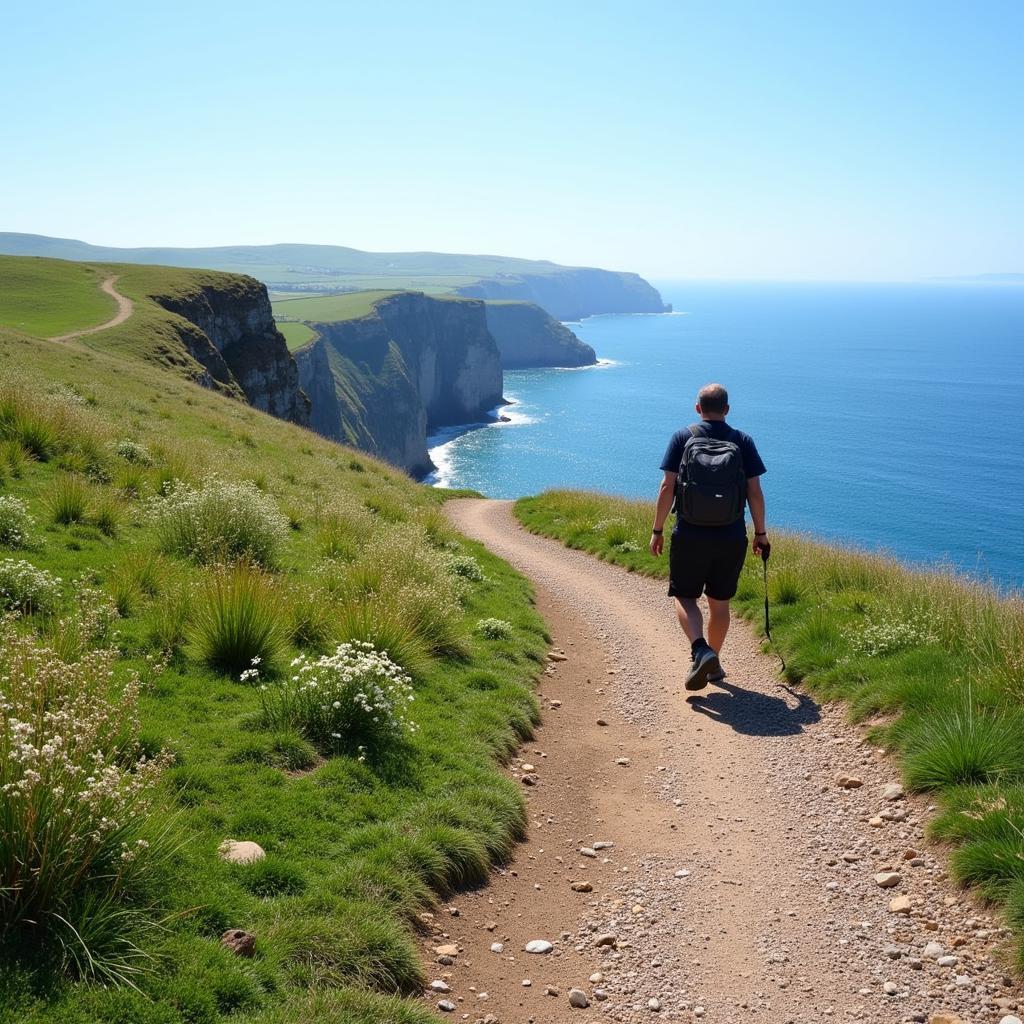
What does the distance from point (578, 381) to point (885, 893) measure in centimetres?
19141

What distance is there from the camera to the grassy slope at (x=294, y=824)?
4.12 metres

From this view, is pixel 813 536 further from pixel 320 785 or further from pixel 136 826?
pixel 136 826

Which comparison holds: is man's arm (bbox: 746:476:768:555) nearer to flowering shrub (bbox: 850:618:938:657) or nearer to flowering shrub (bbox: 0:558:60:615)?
flowering shrub (bbox: 850:618:938:657)

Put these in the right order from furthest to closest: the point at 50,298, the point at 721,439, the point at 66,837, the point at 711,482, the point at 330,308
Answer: the point at 330,308 → the point at 50,298 → the point at 721,439 → the point at 711,482 → the point at 66,837

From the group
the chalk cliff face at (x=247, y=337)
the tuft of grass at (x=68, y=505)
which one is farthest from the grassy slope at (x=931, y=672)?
the chalk cliff face at (x=247, y=337)

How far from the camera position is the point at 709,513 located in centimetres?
923

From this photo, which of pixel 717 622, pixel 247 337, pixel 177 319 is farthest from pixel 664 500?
pixel 247 337

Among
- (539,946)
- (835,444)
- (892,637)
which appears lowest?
(835,444)

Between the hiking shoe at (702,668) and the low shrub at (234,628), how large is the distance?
4579 millimetres

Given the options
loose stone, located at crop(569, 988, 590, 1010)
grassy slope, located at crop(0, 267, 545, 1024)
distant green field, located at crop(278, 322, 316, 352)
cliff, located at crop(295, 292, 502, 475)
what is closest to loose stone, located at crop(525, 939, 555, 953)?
loose stone, located at crop(569, 988, 590, 1010)

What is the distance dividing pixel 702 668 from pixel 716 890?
12.4 feet

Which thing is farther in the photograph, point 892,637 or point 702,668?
point 702,668

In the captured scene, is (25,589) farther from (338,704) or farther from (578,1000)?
(578,1000)

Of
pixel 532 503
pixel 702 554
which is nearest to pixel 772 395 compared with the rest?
pixel 532 503
